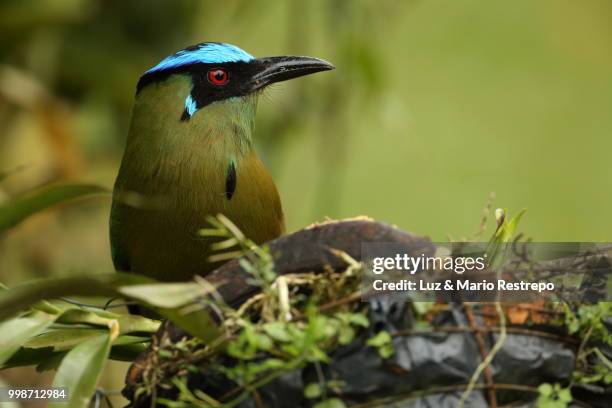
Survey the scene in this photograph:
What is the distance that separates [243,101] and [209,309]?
47.2 inches

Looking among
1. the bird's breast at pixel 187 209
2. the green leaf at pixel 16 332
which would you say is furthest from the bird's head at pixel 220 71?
the green leaf at pixel 16 332

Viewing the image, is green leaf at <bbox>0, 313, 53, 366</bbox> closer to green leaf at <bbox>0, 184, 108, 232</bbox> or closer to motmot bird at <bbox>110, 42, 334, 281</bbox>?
green leaf at <bbox>0, 184, 108, 232</bbox>

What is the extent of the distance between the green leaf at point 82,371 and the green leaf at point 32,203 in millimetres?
444

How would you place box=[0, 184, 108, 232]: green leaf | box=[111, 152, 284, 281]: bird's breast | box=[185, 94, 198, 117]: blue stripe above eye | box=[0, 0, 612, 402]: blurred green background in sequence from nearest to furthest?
box=[0, 184, 108, 232]: green leaf
box=[111, 152, 284, 281]: bird's breast
box=[185, 94, 198, 117]: blue stripe above eye
box=[0, 0, 612, 402]: blurred green background

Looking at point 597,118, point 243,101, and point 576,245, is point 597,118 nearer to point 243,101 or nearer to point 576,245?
point 243,101

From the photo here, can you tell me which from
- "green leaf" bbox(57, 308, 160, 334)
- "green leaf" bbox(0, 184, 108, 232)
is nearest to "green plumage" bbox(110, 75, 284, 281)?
"green leaf" bbox(0, 184, 108, 232)

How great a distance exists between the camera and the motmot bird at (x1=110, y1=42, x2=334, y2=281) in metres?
2.47

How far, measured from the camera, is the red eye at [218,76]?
8.66 feet

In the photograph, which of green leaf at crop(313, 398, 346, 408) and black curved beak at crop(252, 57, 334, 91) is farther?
black curved beak at crop(252, 57, 334, 91)

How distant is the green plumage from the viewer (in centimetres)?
247

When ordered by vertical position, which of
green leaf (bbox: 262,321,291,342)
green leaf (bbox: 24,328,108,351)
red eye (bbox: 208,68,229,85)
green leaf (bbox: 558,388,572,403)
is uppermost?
red eye (bbox: 208,68,229,85)

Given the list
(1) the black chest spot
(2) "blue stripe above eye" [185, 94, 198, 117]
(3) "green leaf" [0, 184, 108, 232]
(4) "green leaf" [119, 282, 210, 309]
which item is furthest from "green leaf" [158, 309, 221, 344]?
(2) "blue stripe above eye" [185, 94, 198, 117]

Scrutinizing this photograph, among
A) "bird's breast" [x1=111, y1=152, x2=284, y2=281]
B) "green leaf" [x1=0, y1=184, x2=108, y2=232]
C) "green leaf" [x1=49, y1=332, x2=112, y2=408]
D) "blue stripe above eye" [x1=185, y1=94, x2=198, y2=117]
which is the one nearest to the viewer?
"green leaf" [x1=49, y1=332, x2=112, y2=408]

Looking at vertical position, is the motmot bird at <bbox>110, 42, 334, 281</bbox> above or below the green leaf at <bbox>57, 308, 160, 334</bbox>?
above
